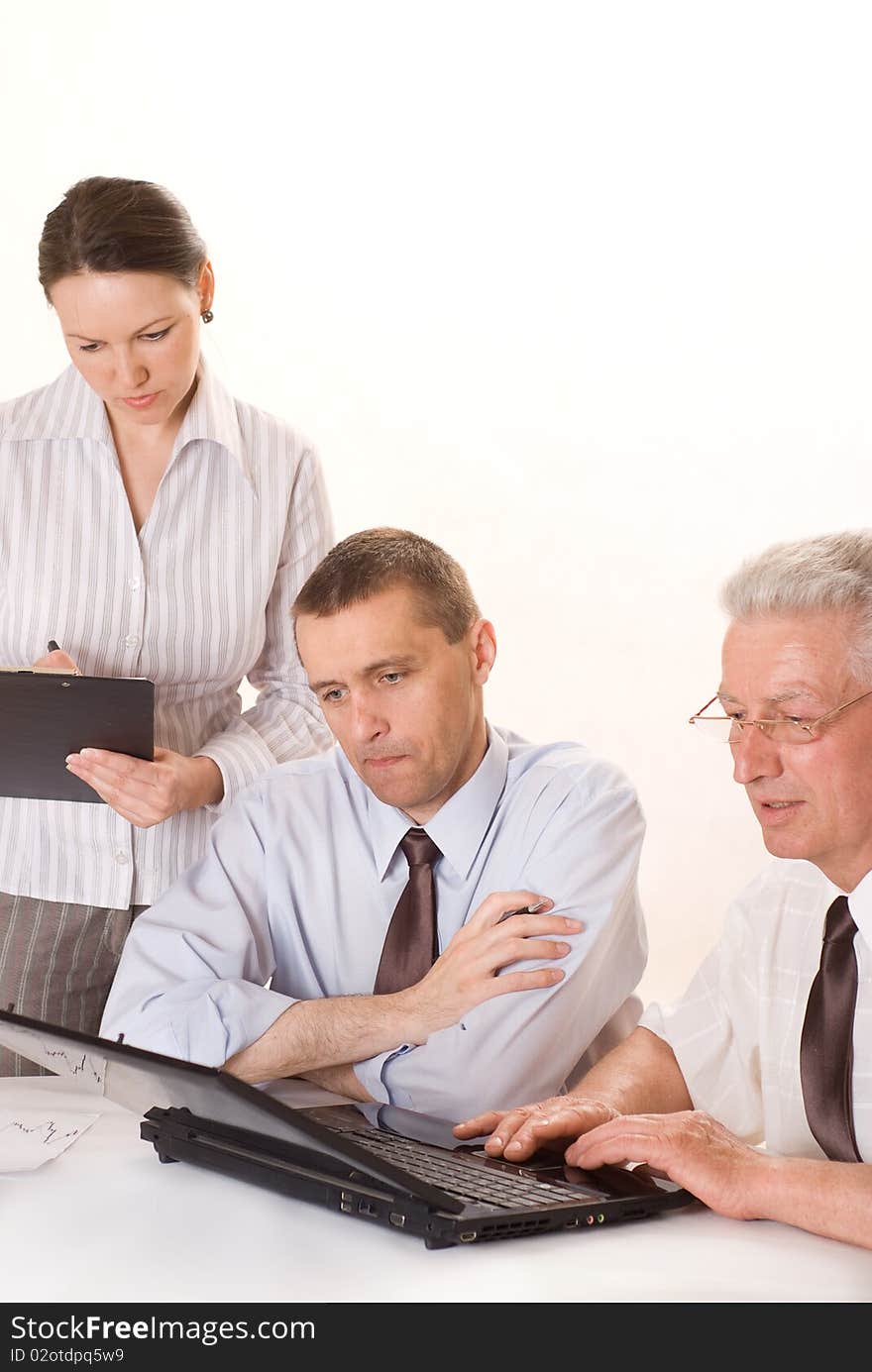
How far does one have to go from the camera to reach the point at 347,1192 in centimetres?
141

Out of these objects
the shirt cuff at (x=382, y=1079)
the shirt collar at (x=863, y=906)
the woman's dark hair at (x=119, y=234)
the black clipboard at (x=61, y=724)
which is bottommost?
the shirt cuff at (x=382, y=1079)

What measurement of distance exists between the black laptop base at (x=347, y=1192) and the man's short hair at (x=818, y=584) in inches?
24.9

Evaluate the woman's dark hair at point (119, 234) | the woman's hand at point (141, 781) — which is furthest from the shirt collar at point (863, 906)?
the woman's dark hair at point (119, 234)

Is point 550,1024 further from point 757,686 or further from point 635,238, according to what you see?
point 635,238

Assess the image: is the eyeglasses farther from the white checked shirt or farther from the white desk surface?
the white desk surface

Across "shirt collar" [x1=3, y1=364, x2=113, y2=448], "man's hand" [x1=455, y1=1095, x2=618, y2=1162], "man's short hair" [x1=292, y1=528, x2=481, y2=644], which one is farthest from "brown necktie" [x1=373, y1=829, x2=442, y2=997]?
"shirt collar" [x1=3, y1=364, x2=113, y2=448]

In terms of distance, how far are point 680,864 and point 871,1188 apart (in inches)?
176

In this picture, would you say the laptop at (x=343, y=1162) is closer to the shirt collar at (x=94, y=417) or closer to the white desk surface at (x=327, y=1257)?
the white desk surface at (x=327, y=1257)

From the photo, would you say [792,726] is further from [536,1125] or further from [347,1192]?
[347,1192]

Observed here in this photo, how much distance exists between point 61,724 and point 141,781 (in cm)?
14

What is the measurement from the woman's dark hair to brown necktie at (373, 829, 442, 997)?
914 mm

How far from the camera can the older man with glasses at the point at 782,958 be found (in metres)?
1.63

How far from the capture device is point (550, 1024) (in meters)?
2.07
